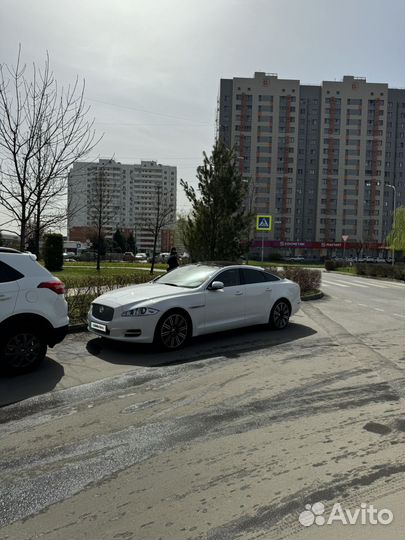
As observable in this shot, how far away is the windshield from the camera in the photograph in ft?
26.5

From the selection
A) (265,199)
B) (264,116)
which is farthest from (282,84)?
(265,199)

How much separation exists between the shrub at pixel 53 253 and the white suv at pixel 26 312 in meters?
21.9

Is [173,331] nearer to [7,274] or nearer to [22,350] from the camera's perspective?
[22,350]

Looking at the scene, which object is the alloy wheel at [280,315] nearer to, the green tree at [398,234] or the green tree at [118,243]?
the green tree at [398,234]

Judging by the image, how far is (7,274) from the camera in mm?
5738

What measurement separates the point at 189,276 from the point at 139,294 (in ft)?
4.16

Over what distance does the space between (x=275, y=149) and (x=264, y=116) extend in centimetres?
803

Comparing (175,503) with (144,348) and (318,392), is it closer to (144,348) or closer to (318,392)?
(318,392)

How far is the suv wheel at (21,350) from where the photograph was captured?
5.63 m

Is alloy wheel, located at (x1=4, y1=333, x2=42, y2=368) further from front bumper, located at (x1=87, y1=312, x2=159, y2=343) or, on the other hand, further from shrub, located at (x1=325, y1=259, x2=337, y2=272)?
shrub, located at (x1=325, y1=259, x2=337, y2=272)

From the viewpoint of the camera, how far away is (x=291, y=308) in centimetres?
955

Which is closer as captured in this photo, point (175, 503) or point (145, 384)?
point (175, 503)

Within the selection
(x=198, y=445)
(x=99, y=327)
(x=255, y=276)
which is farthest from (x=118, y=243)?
(x=198, y=445)

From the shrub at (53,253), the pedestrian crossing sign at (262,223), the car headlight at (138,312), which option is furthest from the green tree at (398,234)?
the car headlight at (138,312)
